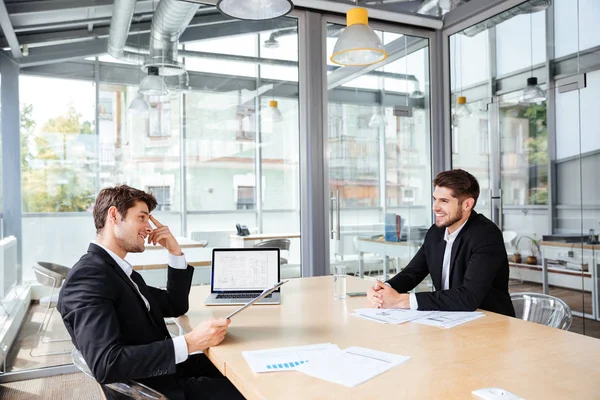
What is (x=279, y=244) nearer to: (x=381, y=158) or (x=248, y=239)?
(x=248, y=239)

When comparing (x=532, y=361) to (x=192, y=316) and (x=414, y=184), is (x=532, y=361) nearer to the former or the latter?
(x=192, y=316)

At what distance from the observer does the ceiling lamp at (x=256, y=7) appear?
237 centimetres

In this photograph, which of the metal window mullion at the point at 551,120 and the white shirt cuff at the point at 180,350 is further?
the metal window mullion at the point at 551,120

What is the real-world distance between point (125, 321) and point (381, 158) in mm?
3526

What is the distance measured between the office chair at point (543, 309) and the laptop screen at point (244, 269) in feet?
3.94

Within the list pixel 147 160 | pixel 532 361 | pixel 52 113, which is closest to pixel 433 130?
pixel 147 160

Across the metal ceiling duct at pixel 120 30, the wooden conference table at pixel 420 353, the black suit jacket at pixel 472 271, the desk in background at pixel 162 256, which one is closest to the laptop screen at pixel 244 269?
the wooden conference table at pixel 420 353

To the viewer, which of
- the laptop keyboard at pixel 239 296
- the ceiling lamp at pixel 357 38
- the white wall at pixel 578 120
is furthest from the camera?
the white wall at pixel 578 120

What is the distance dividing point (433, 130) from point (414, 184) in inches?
22.9

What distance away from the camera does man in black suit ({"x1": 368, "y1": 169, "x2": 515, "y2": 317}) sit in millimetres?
2271

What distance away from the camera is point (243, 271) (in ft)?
8.63

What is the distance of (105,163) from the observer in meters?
4.02

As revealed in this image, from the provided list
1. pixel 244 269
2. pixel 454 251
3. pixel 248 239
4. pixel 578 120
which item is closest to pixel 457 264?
pixel 454 251

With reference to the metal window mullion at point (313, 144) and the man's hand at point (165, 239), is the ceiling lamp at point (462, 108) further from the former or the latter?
the man's hand at point (165, 239)
